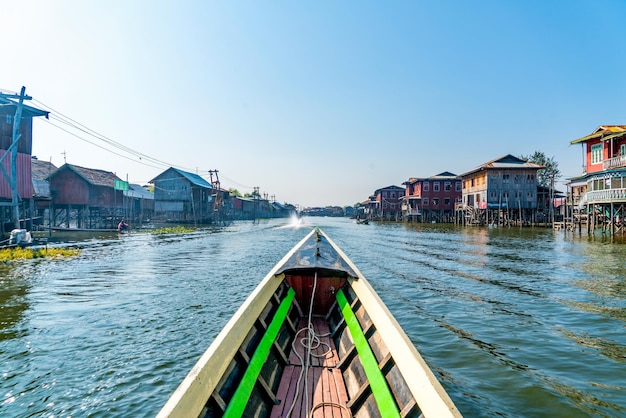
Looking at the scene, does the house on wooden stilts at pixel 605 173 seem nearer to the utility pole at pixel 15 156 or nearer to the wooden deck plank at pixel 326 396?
the wooden deck plank at pixel 326 396

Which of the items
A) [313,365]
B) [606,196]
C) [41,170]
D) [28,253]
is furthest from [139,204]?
[606,196]

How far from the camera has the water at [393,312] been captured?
14.5 ft

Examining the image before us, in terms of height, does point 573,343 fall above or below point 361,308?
below

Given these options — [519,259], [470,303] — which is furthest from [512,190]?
[470,303]

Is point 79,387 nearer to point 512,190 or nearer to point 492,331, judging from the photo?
point 492,331

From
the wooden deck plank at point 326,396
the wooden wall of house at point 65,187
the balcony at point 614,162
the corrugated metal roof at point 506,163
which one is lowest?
the wooden deck plank at point 326,396

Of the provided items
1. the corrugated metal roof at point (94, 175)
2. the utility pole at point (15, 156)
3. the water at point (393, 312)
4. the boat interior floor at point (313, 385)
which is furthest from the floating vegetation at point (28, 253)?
the corrugated metal roof at point (94, 175)

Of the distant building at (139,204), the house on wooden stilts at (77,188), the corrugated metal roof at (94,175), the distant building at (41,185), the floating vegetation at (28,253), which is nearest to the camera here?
the floating vegetation at (28,253)

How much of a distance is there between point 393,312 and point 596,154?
115 feet

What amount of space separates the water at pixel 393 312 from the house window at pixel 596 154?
23.3m

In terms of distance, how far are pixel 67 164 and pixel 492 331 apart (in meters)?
40.7

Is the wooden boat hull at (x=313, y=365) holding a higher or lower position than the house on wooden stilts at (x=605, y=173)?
lower

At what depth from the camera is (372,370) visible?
3271 millimetres

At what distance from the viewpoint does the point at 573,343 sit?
20.4 ft
